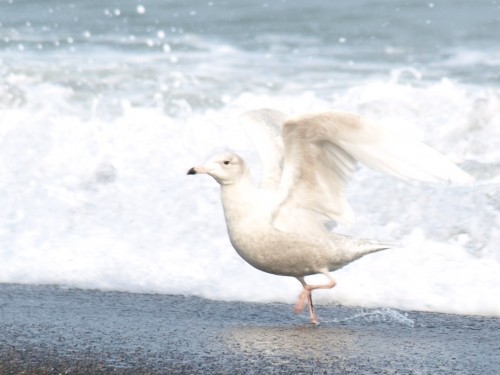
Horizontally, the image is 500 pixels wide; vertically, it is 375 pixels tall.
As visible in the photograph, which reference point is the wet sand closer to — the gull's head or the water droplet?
the gull's head

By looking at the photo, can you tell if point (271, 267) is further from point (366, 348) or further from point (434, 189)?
point (434, 189)

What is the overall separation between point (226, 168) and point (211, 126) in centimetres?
441

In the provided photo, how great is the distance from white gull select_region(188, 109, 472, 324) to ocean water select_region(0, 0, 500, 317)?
590mm

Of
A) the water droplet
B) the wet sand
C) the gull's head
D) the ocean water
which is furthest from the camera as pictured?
the water droplet

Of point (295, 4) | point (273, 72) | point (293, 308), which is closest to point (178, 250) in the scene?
point (293, 308)

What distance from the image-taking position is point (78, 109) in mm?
10969

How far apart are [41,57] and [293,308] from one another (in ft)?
27.3

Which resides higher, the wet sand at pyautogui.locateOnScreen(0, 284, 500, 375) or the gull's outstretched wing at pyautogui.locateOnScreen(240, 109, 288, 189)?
the gull's outstretched wing at pyautogui.locateOnScreen(240, 109, 288, 189)

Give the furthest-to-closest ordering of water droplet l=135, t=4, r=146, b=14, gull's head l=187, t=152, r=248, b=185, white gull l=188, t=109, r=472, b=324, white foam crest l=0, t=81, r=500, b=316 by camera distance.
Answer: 1. water droplet l=135, t=4, r=146, b=14
2. white foam crest l=0, t=81, r=500, b=316
3. gull's head l=187, t=152, r=248, b=185
4. white gull l=188, t=109, r=472, b=324

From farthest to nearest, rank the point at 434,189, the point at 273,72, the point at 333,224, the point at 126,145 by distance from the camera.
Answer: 1. the point at 273,72
2. the point at 126,145
3. the point at 434,189
4. the point at 333,224

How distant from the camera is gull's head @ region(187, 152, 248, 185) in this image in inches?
228

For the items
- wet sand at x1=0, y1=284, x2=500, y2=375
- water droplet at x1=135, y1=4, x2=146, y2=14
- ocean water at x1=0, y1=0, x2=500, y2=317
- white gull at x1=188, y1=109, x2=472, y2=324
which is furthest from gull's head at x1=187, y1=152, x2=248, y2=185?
water droplet at x1=135, y1=4, x2=146, y2=14

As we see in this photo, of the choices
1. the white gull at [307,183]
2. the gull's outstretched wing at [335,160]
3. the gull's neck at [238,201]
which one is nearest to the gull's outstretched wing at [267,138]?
the white gull at [307,183]

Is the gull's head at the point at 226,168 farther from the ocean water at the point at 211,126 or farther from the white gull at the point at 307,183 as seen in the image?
the ocean water at the point at 211,126
